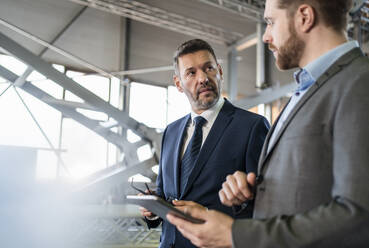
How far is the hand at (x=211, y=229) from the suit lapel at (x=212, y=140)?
2.37 ft

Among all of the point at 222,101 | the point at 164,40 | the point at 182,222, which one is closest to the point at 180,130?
the point at 222,101

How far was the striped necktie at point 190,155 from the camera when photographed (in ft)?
A: 5.66

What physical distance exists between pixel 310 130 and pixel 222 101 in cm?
109

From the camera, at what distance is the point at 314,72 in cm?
99

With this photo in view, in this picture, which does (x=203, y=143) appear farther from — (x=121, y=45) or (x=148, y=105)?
(x=148, y=105)

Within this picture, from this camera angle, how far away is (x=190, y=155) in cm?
176

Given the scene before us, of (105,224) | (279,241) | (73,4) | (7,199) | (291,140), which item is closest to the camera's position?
(279,241)

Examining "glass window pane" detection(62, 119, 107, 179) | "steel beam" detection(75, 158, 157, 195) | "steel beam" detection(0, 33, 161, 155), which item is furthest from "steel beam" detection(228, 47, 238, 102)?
"glass window pane" detection(62, 119, 107, 179)

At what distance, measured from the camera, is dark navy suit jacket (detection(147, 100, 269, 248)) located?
1.64 m

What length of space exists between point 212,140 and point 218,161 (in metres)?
0.11

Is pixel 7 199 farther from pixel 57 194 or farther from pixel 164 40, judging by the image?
pixel 164 40

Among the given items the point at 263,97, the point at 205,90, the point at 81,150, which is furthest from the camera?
the point at 81,150

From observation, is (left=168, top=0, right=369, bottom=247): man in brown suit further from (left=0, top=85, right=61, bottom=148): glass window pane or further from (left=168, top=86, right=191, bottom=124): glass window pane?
(left=168, top=86, right=191, bottom=124): glass window pane

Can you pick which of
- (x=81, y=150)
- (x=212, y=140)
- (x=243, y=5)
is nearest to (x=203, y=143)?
(x=212, y=140)
